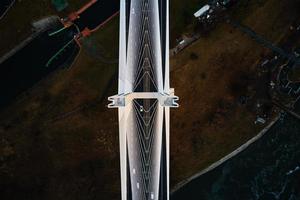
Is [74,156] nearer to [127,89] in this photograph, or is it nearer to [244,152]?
[127,89]

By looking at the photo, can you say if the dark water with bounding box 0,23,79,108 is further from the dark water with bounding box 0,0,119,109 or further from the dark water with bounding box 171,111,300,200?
the dark water with bounding box 171,111,300,200

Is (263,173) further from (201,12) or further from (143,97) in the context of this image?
(201,12)

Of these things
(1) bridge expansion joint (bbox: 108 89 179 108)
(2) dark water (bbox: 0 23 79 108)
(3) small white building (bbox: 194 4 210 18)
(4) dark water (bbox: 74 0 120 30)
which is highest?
(4) dark water (bbox: 74 0 120 30)

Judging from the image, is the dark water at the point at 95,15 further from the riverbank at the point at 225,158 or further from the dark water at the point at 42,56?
the riverbank at the point at 225,158

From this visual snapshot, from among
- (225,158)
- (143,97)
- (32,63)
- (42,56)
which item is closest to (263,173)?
(225,158)

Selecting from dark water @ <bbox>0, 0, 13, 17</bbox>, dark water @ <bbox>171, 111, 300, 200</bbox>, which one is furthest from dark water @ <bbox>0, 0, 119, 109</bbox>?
dark water @ <bbox>171, 111, 300, 200</bbox>

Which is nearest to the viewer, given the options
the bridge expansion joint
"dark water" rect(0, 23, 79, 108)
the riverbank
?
the bridge expansion joint
